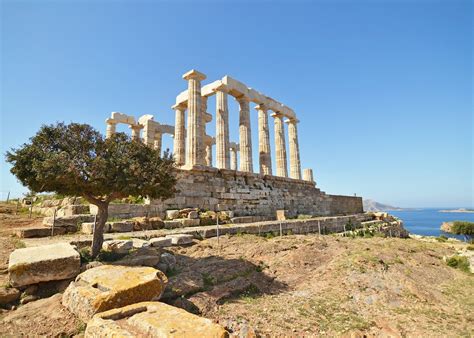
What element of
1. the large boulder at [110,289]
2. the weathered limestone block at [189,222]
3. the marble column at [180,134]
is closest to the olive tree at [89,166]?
the large boulder at [110,289]

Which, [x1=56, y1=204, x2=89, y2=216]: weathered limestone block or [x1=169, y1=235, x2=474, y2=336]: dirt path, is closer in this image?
[x1=169, y1=235, x2=474, y2=336]: dirt path

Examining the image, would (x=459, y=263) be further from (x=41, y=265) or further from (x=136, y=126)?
(x=136, y=126)

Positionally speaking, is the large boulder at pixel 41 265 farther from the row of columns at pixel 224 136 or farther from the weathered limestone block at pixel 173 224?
the row of columns at pixel 224 136

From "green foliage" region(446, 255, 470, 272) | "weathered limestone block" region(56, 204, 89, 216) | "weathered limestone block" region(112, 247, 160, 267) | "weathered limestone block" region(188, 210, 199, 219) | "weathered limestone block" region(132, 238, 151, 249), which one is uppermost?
"weathered limestone block" region(56, 204, 89, 216)

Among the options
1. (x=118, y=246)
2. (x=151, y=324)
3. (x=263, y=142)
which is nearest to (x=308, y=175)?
(x=263, y=142)

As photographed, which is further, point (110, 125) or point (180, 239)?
point (110, 125)

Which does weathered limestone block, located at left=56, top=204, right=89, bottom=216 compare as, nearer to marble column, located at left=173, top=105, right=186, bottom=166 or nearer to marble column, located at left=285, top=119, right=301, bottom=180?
marble column, located at left=173, top=105, right=186, bottom=166

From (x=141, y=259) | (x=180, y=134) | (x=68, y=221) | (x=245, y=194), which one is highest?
(x=180, y=134)

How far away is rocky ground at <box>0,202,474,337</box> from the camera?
5270mm

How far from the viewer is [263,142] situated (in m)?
23.4

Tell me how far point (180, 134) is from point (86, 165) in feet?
50.2

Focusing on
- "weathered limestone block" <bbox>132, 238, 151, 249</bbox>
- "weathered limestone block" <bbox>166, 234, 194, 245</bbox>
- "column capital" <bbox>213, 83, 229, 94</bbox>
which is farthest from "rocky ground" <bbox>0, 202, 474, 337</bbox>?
"column capital" <bbox>213, 83, 229, 94</bbox>

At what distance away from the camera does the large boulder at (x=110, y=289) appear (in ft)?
14.3

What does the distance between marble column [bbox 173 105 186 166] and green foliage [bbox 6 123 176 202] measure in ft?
43.8
